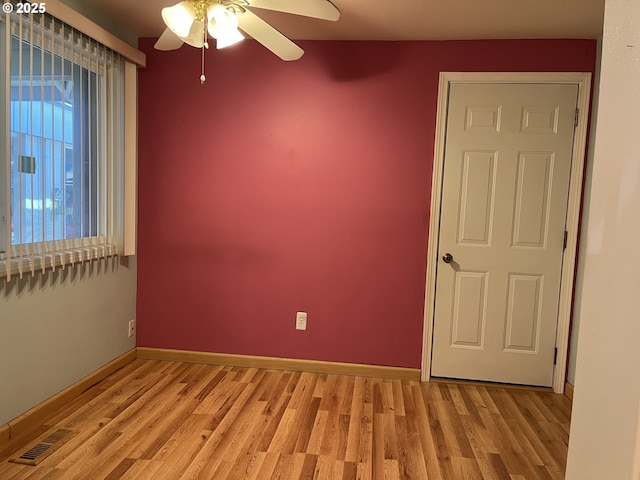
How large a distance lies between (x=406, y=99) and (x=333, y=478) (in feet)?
7.77

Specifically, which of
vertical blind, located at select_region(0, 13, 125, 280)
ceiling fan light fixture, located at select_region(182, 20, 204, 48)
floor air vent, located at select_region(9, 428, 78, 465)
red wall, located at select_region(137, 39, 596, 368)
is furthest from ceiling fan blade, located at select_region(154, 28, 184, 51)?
floor air vent, located at select_region(9, 428, 78, 465)

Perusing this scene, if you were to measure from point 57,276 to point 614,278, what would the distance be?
2665 mm

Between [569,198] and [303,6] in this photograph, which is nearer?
[303,6]

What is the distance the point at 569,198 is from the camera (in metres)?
2.97

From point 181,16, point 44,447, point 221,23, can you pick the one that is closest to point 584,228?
point 221,23

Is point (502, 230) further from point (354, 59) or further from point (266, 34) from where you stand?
point (266, 34)

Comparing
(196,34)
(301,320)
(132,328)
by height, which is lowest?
(132,328)

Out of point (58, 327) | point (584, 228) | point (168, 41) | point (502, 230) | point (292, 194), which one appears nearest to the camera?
point (168, 41)

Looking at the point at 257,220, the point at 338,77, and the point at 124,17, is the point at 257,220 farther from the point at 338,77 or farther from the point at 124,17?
the point at 124,17

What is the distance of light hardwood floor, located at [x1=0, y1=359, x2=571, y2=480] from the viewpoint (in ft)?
6.81

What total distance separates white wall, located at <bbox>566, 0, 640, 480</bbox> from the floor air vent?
89.8 inches

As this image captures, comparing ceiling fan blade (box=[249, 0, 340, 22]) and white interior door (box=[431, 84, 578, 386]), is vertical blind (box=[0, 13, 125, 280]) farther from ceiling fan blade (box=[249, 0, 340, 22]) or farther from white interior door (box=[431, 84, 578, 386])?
white interior door (box=[431, 84, 578, 386])

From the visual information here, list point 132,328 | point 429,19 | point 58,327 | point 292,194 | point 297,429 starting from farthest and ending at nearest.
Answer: point 132,328 → point 292,194 → point 429,19 → point 58,327 → point 297,429

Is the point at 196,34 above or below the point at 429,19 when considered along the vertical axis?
below
